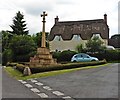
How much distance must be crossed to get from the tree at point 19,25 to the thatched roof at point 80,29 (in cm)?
937

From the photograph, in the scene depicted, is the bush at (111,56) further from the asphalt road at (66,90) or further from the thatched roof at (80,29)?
the asphalt road at (66,90)

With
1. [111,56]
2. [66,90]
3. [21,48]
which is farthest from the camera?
[21,48]

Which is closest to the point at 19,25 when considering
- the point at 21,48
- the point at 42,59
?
the point at 21,48

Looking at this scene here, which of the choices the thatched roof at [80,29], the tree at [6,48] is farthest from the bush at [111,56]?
the tree at [6,48]

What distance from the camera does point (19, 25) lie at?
6944 cm

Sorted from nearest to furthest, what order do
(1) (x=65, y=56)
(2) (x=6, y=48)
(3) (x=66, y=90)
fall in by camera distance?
(3) (x=66, y=90) < (1) (x=65, y=56) < (2) (x=6, y=48)

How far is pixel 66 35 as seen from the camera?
2474 inches

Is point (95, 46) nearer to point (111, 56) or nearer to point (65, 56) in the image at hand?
point (111, 56)

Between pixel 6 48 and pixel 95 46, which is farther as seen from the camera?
pixel 6 48

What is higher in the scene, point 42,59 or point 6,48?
point 6,48

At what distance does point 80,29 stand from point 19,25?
16978 millimetres

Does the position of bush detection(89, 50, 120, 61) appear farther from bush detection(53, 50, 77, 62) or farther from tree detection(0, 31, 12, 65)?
tree detection(0, 31, 12, 65)

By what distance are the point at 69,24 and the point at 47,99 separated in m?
54.1

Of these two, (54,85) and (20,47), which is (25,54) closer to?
(20,47)
